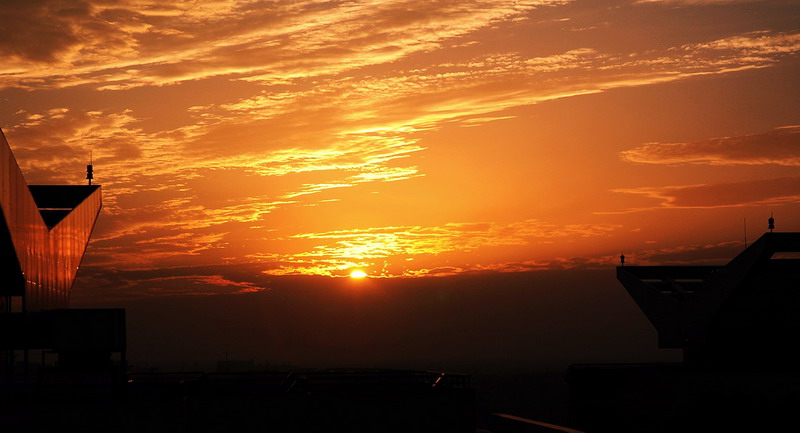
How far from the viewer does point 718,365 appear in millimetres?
56000

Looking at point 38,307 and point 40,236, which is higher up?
point 40,236

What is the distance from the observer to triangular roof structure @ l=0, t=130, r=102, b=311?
30.0 meters

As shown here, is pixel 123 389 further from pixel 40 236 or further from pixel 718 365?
pixel 718 365

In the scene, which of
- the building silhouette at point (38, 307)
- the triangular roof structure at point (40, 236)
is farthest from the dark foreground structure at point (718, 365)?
the triangular roof structure at point (40, 236)

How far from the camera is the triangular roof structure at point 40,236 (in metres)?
30.0

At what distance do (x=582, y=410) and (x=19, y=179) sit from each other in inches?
1222

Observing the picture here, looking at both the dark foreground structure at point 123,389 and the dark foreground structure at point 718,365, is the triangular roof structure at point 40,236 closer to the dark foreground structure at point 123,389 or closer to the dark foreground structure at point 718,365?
the dark foreground structure at point 123,389

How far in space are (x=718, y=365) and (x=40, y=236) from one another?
1528 inches

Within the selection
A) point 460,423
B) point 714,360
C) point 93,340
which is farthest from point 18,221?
point 714,360

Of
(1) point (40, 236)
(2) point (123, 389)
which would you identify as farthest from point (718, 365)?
(1) point (40, 236)

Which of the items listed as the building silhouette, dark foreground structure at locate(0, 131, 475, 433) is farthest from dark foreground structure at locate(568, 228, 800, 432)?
the building silhouette

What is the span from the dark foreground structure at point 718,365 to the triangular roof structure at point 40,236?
2613cm

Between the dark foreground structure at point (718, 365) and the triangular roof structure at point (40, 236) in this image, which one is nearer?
the triangular roof structure at point (40, 236)

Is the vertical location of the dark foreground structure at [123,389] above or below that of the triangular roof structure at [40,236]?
below
